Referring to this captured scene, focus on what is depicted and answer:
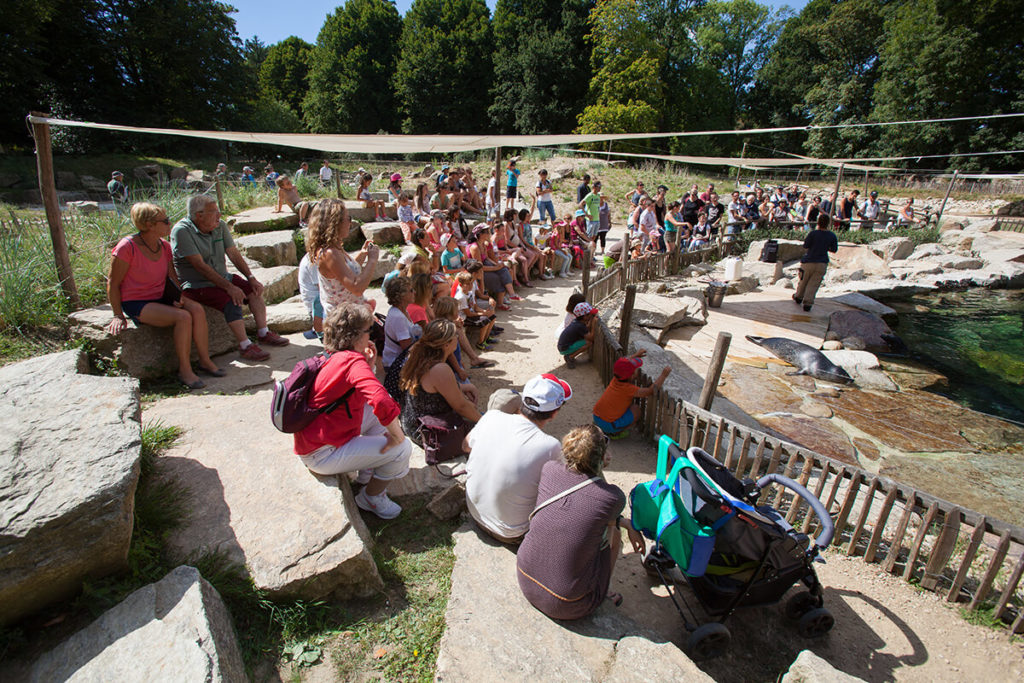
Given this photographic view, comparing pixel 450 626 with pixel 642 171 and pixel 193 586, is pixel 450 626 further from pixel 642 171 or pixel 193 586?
pixel 642 171

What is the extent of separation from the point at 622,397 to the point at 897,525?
7.18 feet

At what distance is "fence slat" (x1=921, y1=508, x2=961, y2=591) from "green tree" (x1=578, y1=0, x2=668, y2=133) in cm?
3514

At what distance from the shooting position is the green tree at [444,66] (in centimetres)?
3800

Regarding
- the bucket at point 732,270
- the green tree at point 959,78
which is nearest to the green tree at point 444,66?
the green tree at point 959,78

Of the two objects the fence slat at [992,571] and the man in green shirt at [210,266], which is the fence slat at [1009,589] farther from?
the man in green shirt at [210,266]

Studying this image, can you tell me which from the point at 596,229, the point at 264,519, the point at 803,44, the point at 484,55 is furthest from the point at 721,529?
the point at 803,44

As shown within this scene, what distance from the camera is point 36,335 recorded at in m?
4.36

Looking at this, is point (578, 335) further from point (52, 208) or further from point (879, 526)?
point (52, 208)

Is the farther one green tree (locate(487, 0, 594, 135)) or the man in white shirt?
green tree (locate(487, 0, 594, 135))

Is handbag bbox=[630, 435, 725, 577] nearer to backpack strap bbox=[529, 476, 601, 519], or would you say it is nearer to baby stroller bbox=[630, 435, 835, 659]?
baby stroller bbox=[630, 435, 835, 659]

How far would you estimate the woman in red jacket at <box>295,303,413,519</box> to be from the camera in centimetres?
264

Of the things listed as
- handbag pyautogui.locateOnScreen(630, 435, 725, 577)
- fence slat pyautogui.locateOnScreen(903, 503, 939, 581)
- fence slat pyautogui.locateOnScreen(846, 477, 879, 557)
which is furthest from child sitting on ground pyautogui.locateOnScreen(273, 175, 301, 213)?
fence slat pyautogui.locateOnScreen(903, 503, 939, 581)

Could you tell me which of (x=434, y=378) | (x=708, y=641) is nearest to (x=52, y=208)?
(x=434, y=378)

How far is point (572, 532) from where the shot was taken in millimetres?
2355
